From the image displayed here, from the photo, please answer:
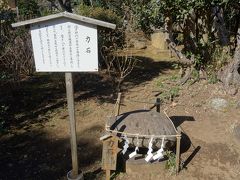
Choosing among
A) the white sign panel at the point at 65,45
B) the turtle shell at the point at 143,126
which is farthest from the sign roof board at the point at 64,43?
the turtle shell at the point at 143,126

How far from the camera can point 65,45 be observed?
4.03 meters

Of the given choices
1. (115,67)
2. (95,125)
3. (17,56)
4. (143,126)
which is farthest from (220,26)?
(17,56)

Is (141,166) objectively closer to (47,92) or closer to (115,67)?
(47,92)

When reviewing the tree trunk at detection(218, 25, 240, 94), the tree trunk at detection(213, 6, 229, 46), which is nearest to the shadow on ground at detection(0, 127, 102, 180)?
the tree trunk at detection(218, 25, 240, 94)

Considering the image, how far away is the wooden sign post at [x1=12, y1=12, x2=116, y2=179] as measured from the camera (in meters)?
3.95

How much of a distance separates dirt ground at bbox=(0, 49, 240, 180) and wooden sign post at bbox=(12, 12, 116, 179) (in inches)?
71.4

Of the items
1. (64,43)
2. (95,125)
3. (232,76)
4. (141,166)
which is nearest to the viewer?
(64,43)

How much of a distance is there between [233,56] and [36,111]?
4809 millimetres

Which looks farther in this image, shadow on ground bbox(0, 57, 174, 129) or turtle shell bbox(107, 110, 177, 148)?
shadow on ground bbox(0, 57, 174, 129)

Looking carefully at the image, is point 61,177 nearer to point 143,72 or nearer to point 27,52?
point 27,52

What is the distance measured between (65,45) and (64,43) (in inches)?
1.1

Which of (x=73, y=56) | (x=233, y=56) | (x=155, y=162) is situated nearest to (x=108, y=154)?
(x=155, y=162)

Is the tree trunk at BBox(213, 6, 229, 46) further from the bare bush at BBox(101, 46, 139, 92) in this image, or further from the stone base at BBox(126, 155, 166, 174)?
the stone base at BBox(126, 155, 166, 174)

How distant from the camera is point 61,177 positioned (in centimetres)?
494
